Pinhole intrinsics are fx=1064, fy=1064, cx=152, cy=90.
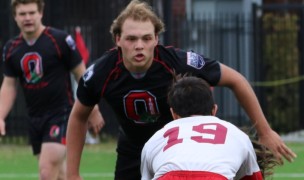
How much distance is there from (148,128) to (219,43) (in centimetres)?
1188

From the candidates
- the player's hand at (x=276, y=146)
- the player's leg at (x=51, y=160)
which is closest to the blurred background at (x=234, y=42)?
the player's leg at (x=51, y=160)

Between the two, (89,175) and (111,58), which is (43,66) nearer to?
(111,58)

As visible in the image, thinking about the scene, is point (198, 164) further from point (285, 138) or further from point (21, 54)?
point (285, 138)

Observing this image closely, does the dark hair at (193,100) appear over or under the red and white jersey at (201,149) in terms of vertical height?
over

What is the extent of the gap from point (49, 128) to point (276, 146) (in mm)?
3673

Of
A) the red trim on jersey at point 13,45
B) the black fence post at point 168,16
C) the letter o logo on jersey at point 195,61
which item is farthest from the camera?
the black fence post at point 168,16

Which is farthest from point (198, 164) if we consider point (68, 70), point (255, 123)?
point (68, 70)

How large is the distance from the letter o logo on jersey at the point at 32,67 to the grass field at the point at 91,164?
3.17m

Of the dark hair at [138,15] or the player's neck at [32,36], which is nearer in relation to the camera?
the dark hair at [138,15]

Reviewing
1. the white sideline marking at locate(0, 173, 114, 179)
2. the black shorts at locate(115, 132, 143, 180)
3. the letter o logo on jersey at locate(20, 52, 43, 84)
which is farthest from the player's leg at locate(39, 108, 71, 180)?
the white sideline marking at locate(0, 173, 114, 179)

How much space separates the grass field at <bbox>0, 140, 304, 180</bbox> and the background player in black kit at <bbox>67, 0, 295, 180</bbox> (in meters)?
4.79

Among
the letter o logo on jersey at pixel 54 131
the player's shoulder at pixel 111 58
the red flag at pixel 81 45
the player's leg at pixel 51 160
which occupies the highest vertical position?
the player's shoulder at pixel 111 58

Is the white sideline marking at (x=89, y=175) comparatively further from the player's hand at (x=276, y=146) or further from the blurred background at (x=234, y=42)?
the player's hand at (x=276, y=146)

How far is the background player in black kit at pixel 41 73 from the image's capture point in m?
10.2
